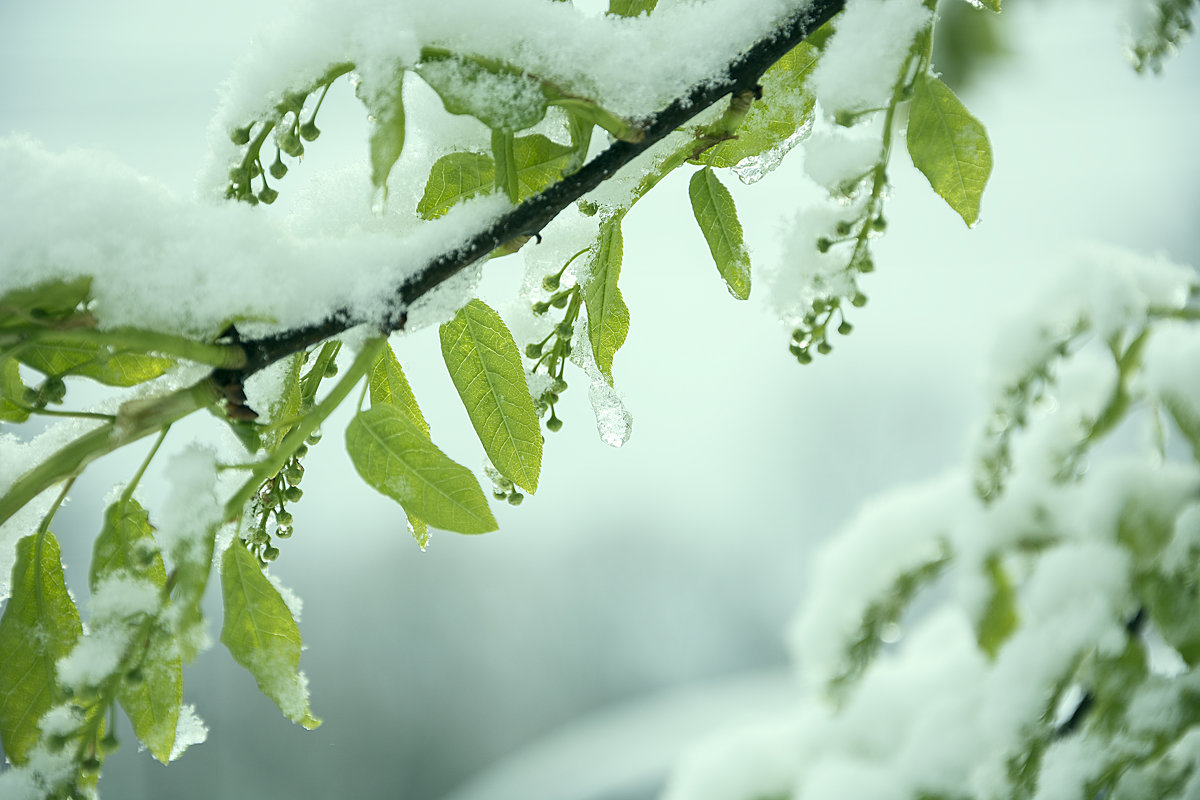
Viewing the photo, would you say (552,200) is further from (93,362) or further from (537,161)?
(93,362)

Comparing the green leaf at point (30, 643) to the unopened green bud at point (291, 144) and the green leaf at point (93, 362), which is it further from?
the unopened green bud at point (291, 144)

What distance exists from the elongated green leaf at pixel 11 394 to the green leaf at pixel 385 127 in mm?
150

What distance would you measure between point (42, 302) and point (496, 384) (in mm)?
176

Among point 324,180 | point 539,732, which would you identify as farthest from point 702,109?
point 539,732

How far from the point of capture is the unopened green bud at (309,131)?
13.9 inches

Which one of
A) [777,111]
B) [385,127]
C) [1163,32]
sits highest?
[1163,32]

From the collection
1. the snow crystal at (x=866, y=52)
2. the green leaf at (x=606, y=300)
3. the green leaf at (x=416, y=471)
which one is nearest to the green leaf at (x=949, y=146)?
the snow crystal at (x=866, y=52)

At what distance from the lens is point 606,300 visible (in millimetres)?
385

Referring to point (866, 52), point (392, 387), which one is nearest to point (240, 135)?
point (392, 387)

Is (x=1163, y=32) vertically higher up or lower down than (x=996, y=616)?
higher up

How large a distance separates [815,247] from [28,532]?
1.17 feet

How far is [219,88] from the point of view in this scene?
0.35m

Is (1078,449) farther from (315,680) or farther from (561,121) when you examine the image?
(315,680)

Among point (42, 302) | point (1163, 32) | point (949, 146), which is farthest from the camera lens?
point (1163, 32)
